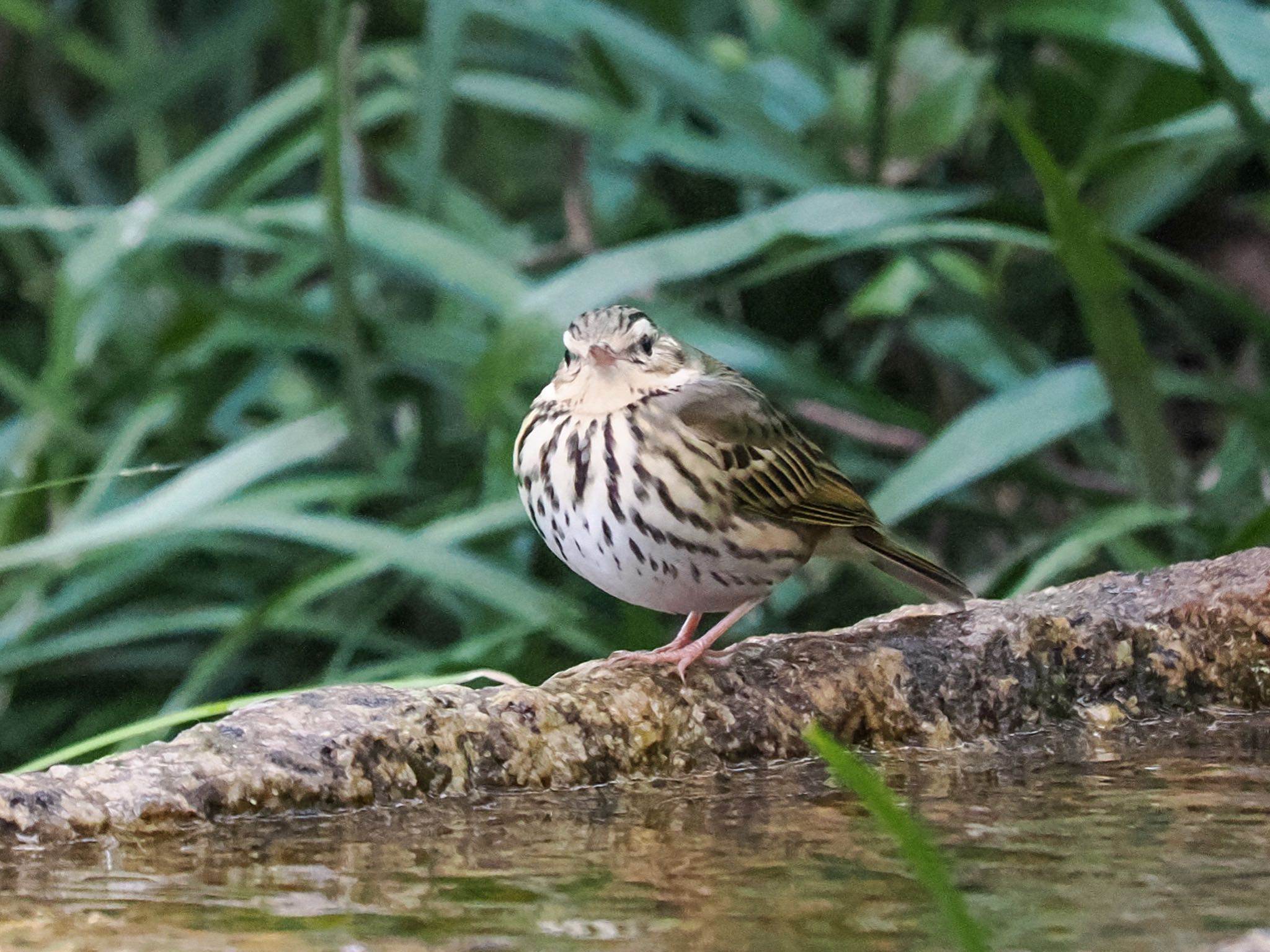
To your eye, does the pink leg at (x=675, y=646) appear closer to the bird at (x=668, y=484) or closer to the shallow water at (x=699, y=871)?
the bird at (x=668, y=484)

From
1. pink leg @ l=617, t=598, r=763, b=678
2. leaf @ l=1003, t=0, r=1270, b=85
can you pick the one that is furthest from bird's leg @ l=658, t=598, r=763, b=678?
leaf @ l=1003, t=0, r=1270, b=85

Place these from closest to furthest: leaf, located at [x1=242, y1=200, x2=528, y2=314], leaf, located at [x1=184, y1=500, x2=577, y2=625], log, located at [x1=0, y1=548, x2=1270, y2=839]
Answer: log, located at [x1=0, y1=548, x2=1270, y2=839], leaf, located at [x1=184, y1=500, x2=577, y2=625], leaf, located at [x1=242, y1=200, x2=528, y2=314]

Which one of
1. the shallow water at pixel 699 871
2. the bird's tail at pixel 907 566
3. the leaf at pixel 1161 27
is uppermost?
the leaf at pixel 1161 27

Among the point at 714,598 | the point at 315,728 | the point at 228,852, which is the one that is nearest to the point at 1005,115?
the point at 714,598

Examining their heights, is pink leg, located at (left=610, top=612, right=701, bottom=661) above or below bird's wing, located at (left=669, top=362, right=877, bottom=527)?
below

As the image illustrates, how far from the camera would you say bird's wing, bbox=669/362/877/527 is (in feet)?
7.36

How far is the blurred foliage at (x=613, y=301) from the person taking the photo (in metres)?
A: 3.00

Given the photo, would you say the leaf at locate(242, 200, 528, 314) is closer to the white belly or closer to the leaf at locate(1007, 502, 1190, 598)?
the white belly

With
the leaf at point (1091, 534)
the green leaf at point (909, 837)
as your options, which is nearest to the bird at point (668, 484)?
the leaf at point (1091, 534)

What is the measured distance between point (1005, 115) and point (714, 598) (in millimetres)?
1037

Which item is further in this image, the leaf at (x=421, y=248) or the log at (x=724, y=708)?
the leaf at (x=421, y=248)

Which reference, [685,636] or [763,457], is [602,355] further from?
[685,636]

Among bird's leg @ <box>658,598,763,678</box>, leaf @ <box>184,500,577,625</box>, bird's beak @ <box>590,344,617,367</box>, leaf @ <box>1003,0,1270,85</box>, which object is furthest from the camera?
leaf @ <box>1003,0,1270,85</box>

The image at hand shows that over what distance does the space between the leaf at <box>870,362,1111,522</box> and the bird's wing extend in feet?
1.51
